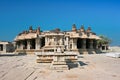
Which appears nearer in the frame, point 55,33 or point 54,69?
point 54,69

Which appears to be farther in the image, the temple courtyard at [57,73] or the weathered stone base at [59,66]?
the weathered stone base at [59,66]

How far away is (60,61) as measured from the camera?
12625 mm

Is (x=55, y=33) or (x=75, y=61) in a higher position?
(x=55, y=33)

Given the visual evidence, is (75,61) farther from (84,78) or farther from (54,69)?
(84,78)

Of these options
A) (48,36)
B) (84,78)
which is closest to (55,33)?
(48,36)

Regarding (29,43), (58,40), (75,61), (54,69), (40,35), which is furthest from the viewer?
(29,43)

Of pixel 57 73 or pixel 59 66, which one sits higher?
pixel 59 66

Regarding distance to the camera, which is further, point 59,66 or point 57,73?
point 59,66

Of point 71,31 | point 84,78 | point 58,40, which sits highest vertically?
point 71,31

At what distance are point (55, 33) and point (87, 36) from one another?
2275cm

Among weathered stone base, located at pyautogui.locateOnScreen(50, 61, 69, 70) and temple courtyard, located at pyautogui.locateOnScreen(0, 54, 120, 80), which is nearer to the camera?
temple courtyard, located at pyautogui.locateOnScreen(0, 54, 120, 80)

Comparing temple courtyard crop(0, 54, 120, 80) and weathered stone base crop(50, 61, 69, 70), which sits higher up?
weathered stone base crop(50, 61, 69, 70)

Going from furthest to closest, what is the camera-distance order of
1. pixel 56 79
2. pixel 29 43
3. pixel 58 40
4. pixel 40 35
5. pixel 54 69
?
pixel 29 43, pixel 40 35, pixel 58 40, pixel 54 69, pixel 56 79

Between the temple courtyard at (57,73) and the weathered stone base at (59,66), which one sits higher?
the weathered stone base at (59,66)
